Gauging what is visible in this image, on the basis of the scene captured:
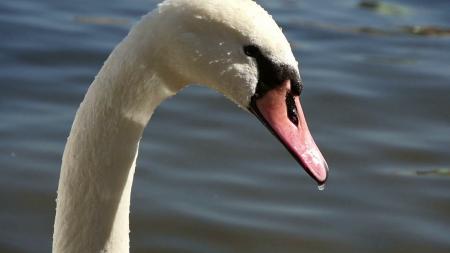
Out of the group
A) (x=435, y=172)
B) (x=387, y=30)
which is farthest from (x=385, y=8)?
Result: (x=435, y=172)

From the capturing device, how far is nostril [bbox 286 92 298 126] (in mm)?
3323

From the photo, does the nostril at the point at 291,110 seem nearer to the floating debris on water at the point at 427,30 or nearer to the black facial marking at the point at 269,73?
the black facial marking at the point at 269,73

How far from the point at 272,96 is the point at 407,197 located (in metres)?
2.96

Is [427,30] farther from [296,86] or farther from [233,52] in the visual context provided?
[233,52]

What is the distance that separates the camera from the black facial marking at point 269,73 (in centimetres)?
311

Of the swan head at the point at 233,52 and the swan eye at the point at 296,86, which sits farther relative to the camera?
the swan eye at the point at 296,86

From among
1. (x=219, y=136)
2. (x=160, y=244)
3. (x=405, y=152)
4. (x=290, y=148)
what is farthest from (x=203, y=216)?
(x=290, y=148)

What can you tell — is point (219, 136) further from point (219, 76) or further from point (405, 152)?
point (219, 76)

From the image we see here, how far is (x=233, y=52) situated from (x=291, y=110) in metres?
0.34

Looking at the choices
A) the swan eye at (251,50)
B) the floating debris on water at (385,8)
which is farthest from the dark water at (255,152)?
the swan eye at (251,50)

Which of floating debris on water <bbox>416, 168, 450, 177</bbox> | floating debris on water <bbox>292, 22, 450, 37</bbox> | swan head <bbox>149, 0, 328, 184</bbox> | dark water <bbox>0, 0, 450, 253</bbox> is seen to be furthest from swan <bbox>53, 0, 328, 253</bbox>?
floating debris on water <bbox>292, 22, 450, 37</bbox>

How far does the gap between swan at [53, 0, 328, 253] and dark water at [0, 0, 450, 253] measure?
6.54ft

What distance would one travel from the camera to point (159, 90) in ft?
10.6

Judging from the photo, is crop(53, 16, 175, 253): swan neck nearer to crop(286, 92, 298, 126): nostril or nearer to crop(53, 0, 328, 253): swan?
crop(53, 0, 328, 253): swan
